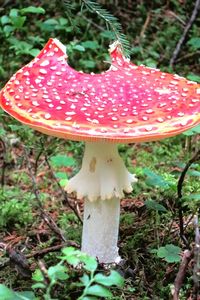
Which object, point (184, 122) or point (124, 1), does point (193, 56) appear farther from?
point (184, 122)

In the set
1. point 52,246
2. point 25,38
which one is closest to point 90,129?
point 52,246

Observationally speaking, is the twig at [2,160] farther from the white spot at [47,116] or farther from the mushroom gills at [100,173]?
the white spot at [47,116]

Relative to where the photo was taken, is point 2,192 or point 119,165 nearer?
point 119,165

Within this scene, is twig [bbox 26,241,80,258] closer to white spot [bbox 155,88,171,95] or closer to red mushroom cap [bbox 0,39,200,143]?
red mushroom cap [bbox 0,39,200,143]

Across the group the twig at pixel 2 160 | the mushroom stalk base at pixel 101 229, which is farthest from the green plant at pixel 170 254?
the twig at pixel 2 160

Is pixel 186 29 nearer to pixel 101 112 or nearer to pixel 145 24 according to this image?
pixel 145 24

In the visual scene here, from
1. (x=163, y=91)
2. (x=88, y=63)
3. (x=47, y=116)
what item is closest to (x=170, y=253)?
(x=163, y=91)
